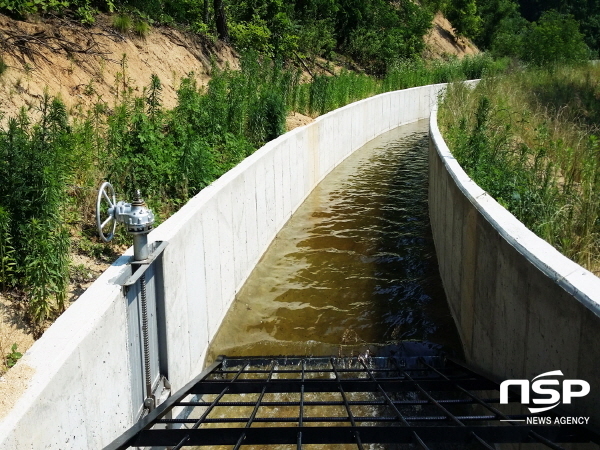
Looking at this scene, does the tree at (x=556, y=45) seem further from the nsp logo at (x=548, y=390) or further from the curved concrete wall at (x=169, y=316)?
the nsp logo at (x=548, y=390)

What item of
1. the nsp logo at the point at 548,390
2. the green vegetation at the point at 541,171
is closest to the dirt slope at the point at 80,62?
the green vegetation at the point at 541,171

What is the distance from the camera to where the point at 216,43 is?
17562 millimetres

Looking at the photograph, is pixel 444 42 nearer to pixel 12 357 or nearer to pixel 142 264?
pixel 142 264

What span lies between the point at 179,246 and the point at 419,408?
263cm

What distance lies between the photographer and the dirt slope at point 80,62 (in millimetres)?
9938

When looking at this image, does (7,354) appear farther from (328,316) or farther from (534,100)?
(534,100)

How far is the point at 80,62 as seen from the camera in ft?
38.2

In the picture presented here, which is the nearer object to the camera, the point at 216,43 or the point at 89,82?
the point at 89,82

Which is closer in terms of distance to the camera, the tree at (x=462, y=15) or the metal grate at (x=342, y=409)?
the metal grate at (x=342, y=409)

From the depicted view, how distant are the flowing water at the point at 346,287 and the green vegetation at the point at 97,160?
1689mm

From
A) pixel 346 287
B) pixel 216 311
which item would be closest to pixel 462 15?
pixel 346 287

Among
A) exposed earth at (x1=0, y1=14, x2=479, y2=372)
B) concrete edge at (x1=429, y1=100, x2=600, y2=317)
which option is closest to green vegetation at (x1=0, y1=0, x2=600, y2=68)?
exposed earth at (x1=0, y1=14, x2=479, y2=372)

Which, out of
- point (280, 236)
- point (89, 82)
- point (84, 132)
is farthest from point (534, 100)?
point (84, 132)

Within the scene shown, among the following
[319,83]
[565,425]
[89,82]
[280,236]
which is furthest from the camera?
[319,83]
